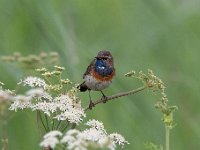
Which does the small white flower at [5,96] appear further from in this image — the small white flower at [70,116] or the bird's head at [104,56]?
the bird's head at [104,56]

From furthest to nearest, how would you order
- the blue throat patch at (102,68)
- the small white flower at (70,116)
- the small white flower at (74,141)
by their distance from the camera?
the blue throat patch at (102,68)
the small white flower at (70,116)
the small white flower at (74,141)

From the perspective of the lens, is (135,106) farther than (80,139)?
Yes

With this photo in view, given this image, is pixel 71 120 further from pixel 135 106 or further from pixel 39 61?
pixel 135 106

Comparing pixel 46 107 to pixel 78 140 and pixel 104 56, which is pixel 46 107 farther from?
pixel 104 56

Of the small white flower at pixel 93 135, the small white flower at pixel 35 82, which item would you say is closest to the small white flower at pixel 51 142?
the small white flower at pixel 93 135

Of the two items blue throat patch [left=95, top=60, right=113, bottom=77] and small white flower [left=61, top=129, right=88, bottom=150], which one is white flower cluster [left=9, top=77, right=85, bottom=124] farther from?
blue throat patch [left=95, top=60, right=113, bottom=77]

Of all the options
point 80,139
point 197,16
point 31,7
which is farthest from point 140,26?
point 80,139

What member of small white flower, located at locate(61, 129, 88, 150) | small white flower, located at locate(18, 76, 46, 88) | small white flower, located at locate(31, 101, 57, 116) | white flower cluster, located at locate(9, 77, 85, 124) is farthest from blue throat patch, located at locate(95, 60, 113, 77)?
small white flower, located at locate(61, 129, 88, 150)

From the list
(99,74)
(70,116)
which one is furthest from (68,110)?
(99,74)
